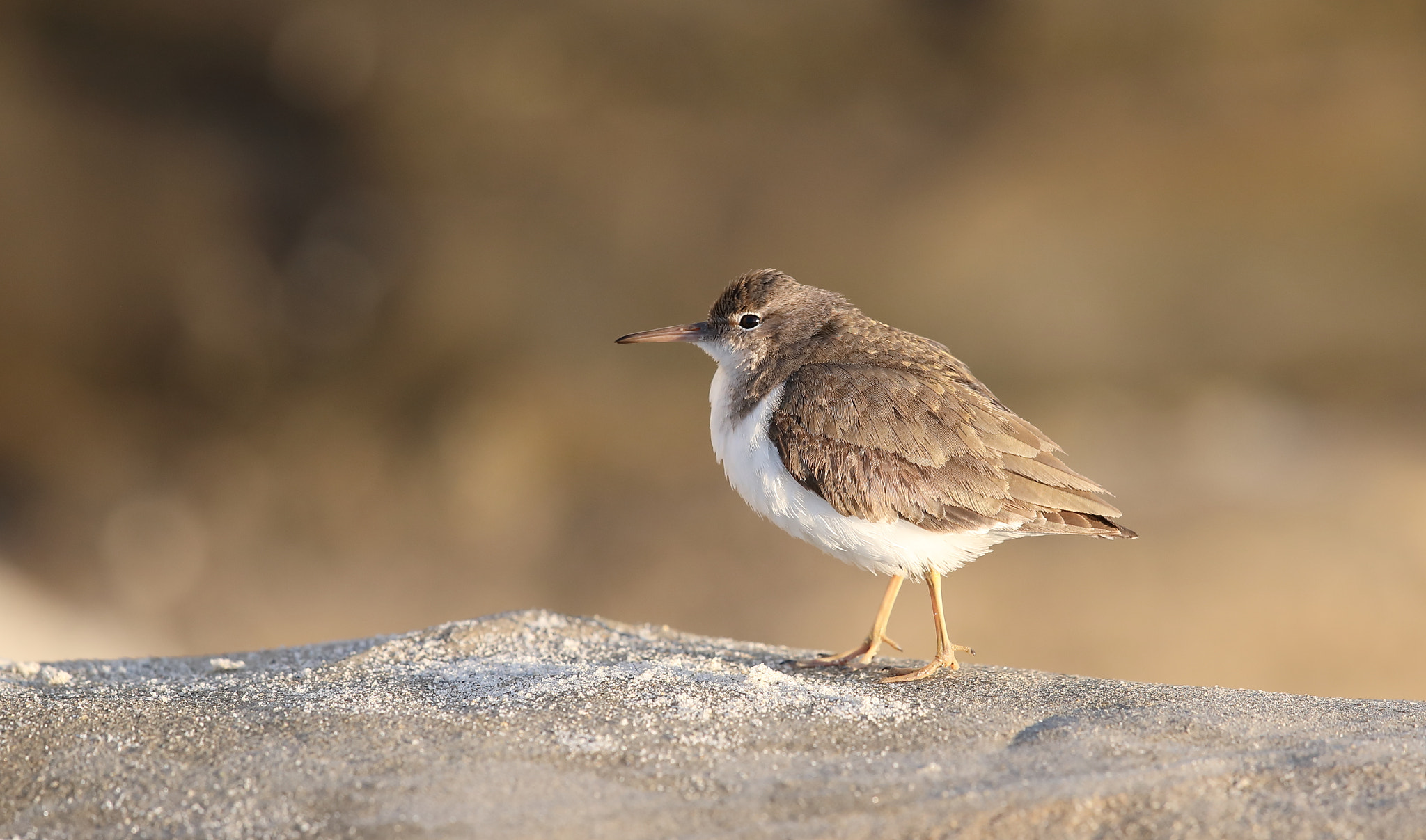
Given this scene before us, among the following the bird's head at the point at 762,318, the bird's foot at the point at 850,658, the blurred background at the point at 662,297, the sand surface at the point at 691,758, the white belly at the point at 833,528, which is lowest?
the sand surface at the point at 691,758

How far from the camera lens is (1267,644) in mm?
10016

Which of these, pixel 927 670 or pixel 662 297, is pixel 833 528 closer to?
pixel 927 670

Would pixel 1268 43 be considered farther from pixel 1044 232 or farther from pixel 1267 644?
pixel 1267 644

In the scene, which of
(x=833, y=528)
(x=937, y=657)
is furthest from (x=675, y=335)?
(x=937, y=657)

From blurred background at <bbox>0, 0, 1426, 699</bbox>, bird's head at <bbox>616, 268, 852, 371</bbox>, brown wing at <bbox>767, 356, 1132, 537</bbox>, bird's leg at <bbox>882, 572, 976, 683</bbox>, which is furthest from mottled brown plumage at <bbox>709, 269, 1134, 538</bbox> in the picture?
blurred background at <bbox>0, 0, 1426, 699</bbox>

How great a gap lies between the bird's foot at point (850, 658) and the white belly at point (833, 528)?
0.38 meters

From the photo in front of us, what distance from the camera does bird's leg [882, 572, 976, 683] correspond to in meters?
4.58

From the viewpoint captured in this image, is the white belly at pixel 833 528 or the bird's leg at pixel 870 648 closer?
the white belly at pixel 833 528

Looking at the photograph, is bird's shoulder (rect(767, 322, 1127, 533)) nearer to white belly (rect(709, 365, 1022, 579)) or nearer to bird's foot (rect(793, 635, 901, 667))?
white belly (rect(709, 365, 1022, 579))

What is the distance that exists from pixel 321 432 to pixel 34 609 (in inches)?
126

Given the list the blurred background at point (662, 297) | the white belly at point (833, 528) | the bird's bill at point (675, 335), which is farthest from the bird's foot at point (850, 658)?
the blurred background at point (662, 297)

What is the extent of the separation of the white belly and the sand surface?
53cm

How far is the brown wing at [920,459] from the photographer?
4633mm

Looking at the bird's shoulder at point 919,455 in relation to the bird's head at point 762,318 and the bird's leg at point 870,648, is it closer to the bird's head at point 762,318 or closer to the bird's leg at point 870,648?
the bird's head at point 762,318
